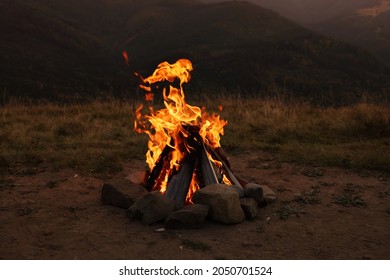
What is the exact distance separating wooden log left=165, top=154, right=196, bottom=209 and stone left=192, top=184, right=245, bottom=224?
0.44m

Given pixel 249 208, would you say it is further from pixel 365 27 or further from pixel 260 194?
pixel 365 27

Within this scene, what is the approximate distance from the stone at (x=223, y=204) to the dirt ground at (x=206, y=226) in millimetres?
95

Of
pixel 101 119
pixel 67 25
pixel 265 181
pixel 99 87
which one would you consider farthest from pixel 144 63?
pixel 265 181

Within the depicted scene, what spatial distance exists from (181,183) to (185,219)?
0.92 meters

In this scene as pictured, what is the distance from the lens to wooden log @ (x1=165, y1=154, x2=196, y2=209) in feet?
19.3

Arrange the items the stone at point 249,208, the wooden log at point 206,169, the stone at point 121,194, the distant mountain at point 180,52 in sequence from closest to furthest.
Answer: the stone at point 249,208, the stone at point 121,194, the wooden log at point 206,169, the distant mountain at point 180,52

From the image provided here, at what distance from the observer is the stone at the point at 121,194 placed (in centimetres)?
587

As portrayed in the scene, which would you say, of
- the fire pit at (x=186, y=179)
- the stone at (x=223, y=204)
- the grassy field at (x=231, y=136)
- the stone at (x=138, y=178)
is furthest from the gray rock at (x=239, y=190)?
the grassy field at (x=231, y=136)

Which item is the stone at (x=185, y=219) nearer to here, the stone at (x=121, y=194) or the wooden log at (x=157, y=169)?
the stone at (x=121, y=194)

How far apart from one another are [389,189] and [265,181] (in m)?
1.88

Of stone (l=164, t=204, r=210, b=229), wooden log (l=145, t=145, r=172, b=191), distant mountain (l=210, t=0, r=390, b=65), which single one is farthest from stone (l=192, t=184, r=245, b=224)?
distant mountain (l=210, t=0, r=390, b=65)

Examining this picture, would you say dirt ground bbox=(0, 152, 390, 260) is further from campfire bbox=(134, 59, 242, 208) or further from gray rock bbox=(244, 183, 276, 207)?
campfire bbox=(134, 59, 242, 208)

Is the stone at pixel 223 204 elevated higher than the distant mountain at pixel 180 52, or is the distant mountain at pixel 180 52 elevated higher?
the distant mountain at pixel 180 52

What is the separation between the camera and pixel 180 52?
7462 cm
